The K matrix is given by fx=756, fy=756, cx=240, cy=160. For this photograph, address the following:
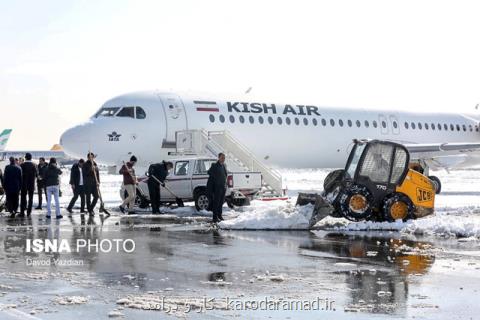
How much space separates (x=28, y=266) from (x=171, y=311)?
11.6 ft

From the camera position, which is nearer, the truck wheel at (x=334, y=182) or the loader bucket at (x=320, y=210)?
the loader bucket at (x=320, y=210)

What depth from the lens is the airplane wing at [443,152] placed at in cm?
3222

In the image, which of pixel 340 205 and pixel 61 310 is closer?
pixel 61 310

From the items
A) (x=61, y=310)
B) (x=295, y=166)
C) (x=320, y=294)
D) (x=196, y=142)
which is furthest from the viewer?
(x=295, y=166)

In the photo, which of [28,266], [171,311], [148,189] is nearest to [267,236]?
[28,266]

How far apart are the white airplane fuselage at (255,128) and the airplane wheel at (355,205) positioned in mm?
12231

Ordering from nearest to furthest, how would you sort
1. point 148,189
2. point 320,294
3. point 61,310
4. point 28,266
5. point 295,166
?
point 61,310 → point 320,294 → point 28,266 → point 148,189 → point 295,166

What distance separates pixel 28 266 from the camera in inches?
402

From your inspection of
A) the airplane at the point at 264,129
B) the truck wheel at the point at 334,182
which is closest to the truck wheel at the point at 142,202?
the airplane at the point at 264,129

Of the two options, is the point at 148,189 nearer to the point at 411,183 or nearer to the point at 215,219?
the point at 215,219

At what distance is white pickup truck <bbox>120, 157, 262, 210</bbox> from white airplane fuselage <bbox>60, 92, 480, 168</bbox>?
391 cm

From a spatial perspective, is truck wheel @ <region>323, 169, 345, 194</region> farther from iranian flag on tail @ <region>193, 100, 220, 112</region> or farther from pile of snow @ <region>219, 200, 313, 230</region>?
iranian flag on tail @ <region>193, 100, 220, 112</region>

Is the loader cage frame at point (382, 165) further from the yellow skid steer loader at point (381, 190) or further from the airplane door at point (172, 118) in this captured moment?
the airplane door at point (172, 118)

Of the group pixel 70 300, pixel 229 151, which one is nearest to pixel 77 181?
pixel 229 151
